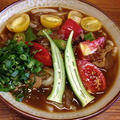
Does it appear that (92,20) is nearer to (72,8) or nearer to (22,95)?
(72,8)

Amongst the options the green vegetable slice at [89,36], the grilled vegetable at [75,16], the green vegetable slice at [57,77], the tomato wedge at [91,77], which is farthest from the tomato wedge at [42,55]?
the grilled vegetable at [75,16]

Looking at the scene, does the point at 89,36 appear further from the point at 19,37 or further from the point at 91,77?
the point at 19,37

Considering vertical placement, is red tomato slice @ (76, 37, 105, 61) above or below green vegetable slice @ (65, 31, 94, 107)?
above

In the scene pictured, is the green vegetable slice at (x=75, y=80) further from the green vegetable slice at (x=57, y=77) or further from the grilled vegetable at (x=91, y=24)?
the grilled vegetable at (x=91, y=24)

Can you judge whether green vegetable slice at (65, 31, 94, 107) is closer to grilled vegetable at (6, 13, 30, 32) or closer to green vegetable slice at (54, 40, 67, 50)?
green vegetable slice at (54, 40, 67, 50)

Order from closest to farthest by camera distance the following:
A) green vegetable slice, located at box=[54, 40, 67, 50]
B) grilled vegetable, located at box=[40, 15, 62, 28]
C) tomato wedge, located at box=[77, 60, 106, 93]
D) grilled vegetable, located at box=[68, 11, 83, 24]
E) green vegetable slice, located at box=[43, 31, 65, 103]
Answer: green vegetable slice, located at box=[43, 31, 65, 103]
tomato wedge, located at box=[77, 60, 106, 93]
green vegetable slice, located at box=[54, 40, 67, 50]
grilled vegetable, located at box=[40, 15, 62, 28]
grilled vegetable, located at box=[68, 11, 83, 24]

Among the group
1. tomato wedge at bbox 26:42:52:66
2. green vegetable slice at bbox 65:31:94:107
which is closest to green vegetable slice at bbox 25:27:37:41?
tomato wedge at bbox 26:42:52:66

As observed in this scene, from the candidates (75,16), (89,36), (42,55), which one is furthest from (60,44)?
(75,16)
